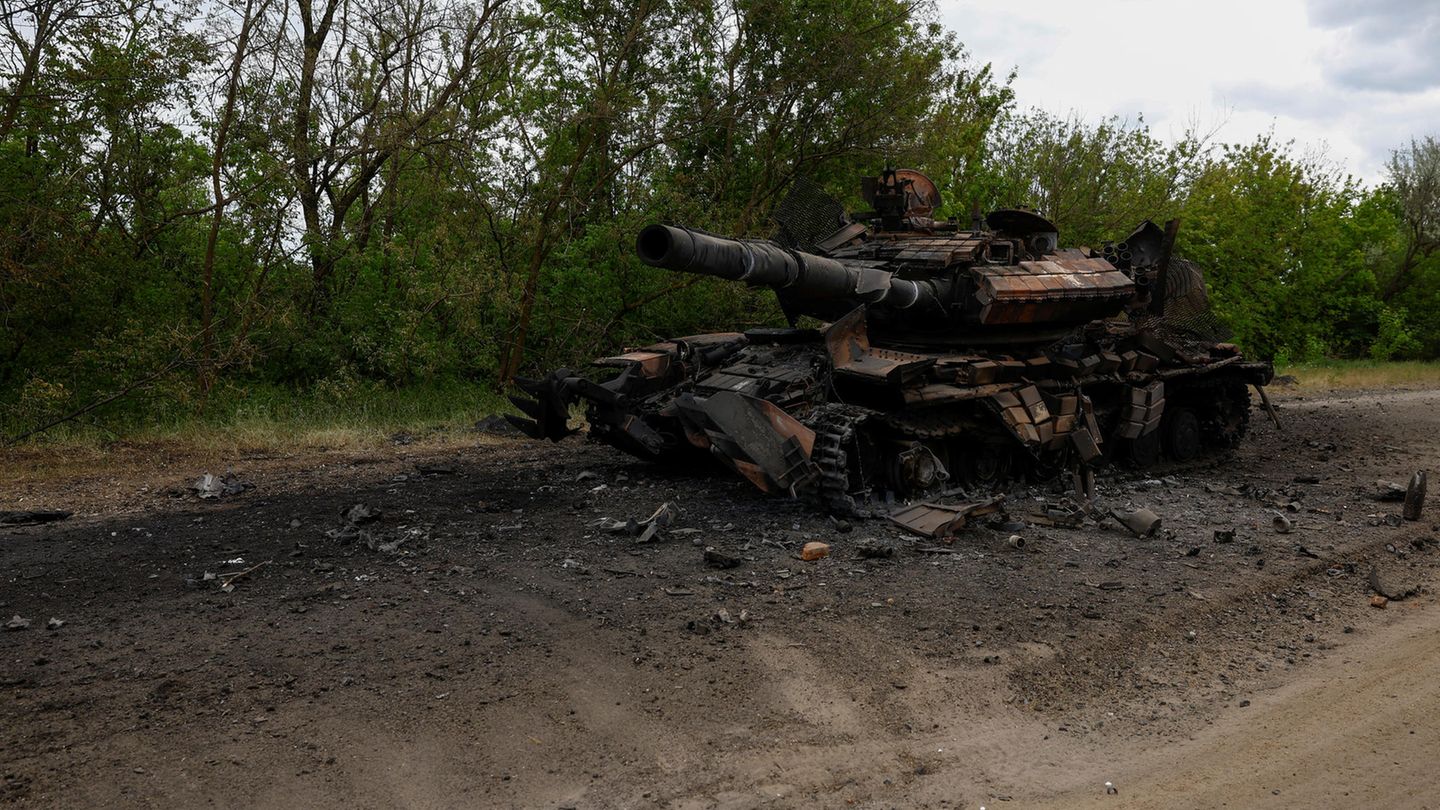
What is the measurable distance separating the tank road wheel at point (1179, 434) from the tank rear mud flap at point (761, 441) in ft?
18.6

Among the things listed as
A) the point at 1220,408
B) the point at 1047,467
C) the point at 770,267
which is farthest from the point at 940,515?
the point at 1220,408

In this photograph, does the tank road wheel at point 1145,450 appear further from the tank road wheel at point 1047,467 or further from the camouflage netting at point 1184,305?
the tank road wheel at point 1047,467

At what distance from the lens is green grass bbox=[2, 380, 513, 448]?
11.5 meters

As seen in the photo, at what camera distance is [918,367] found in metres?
8.38

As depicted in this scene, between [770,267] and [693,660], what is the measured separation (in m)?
2.93

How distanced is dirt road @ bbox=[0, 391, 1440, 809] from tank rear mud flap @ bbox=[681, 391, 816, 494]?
0.41 metres

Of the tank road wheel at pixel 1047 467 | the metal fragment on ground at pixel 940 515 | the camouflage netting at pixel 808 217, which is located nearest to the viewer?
the metal fragment on ground at pixel 940 515

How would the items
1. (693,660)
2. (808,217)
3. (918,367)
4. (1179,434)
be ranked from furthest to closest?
(1179,434) → (808,217) → (918,367) → (693,660)

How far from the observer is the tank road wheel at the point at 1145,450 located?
11188 millimetres

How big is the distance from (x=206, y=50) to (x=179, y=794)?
10.8 meters

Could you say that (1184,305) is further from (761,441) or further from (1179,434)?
(761,441)

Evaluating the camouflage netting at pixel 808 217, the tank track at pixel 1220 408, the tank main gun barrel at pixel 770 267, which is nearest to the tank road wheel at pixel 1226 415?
the tank track at pixel 1220 408

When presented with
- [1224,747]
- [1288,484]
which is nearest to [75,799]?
[1224,747]

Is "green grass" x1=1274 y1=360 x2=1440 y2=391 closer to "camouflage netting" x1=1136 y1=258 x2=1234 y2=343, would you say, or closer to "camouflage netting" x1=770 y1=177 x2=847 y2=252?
"camouflage netting" x1=1136 y1=258 x2=1234 y2=343
